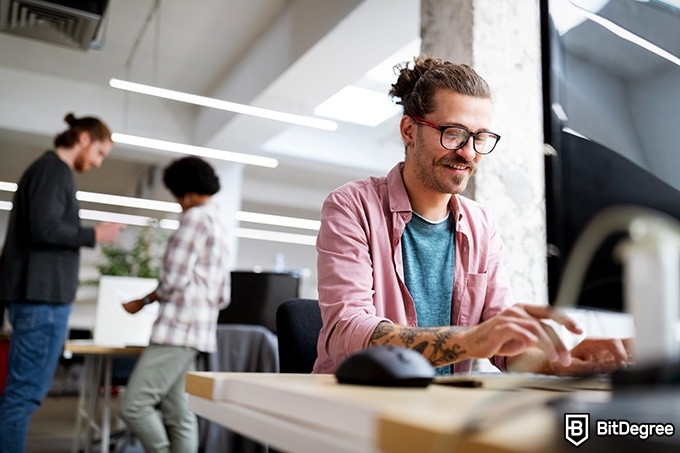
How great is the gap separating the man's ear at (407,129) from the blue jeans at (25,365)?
178 centimetres

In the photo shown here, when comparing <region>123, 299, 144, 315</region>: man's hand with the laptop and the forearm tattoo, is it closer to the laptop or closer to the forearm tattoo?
the laptop

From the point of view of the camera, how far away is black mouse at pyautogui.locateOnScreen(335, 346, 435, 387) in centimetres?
60

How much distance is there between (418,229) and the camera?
1.39 metres

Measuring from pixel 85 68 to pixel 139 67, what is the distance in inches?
24.8

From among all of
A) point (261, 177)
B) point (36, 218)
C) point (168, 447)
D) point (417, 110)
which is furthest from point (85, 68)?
point (417, 110)

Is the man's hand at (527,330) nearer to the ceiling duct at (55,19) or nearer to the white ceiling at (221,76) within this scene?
the white ceiling at (221,76)

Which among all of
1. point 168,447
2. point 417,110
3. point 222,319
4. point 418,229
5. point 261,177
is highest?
point 261,177

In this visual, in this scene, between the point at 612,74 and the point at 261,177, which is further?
the point at 261,177

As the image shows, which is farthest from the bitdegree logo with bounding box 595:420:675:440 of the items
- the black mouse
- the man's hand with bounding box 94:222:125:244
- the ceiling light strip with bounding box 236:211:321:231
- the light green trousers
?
the ceiling light strip with bounding box 236:211:321:231

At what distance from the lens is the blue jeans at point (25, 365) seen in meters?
2.47

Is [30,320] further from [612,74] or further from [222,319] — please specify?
[612,74]

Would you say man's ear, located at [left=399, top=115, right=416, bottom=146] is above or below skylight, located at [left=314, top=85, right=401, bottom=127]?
below

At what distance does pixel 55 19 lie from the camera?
13.3 ft

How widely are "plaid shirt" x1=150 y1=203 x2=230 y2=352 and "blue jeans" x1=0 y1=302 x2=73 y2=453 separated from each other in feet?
1.33
